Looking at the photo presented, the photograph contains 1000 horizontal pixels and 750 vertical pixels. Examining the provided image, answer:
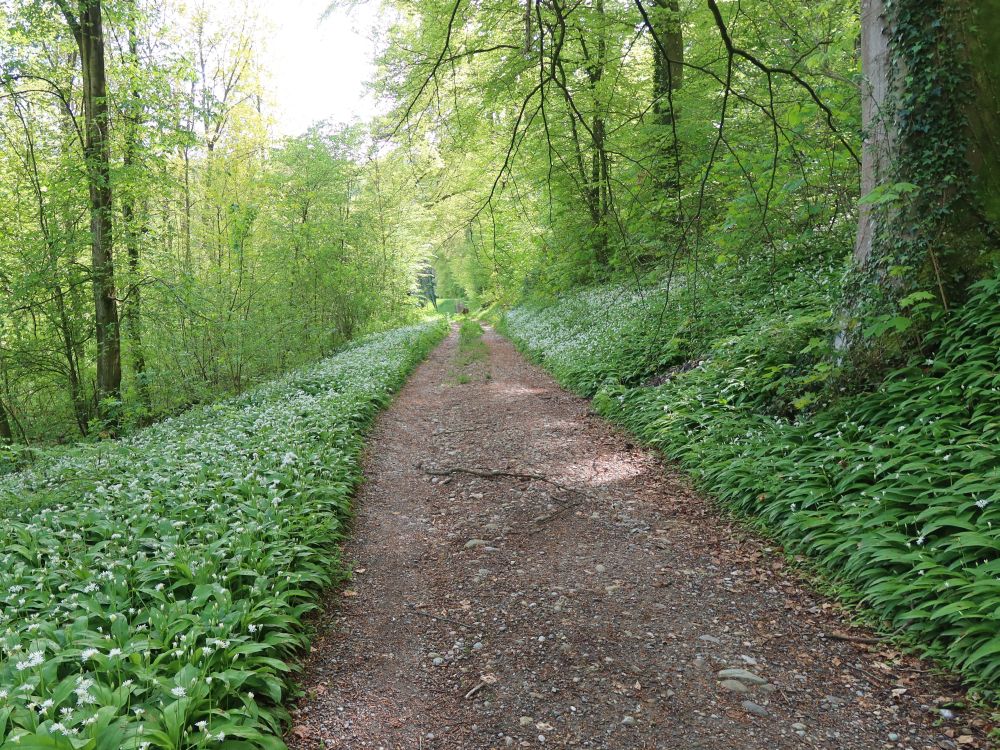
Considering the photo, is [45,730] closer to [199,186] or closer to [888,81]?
[888,81]

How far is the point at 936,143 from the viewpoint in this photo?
14.1ft

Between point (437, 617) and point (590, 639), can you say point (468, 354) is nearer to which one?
point (437, 617)

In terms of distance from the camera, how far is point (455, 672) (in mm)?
3186

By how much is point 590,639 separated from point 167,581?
9.19 feet

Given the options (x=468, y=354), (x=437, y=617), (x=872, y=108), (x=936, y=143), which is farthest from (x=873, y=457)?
(x=468, y=354)

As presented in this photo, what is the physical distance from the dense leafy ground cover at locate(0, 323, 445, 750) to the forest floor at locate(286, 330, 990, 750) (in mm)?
400

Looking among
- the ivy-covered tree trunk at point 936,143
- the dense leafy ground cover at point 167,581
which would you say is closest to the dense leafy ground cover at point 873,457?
the ivy-covered tree trunk at point 936,143

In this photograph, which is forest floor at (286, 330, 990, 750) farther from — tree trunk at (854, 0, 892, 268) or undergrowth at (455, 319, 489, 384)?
undergrowth at (455, 319, 489, 384)

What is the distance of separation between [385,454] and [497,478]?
193cm

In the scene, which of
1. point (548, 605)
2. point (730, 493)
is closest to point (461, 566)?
point (548, 605)

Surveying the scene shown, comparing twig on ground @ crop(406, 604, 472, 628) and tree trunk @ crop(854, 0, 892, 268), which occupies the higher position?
tree trunk @ crop(854, 0, 892, 268)

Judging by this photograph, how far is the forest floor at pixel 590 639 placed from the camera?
8.72 feet

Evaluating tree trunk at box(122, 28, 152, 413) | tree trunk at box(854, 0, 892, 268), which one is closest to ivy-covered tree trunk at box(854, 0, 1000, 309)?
tree trunk at box(854, 0, 892, 268)

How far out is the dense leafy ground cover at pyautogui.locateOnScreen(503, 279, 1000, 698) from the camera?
2.95 metres
